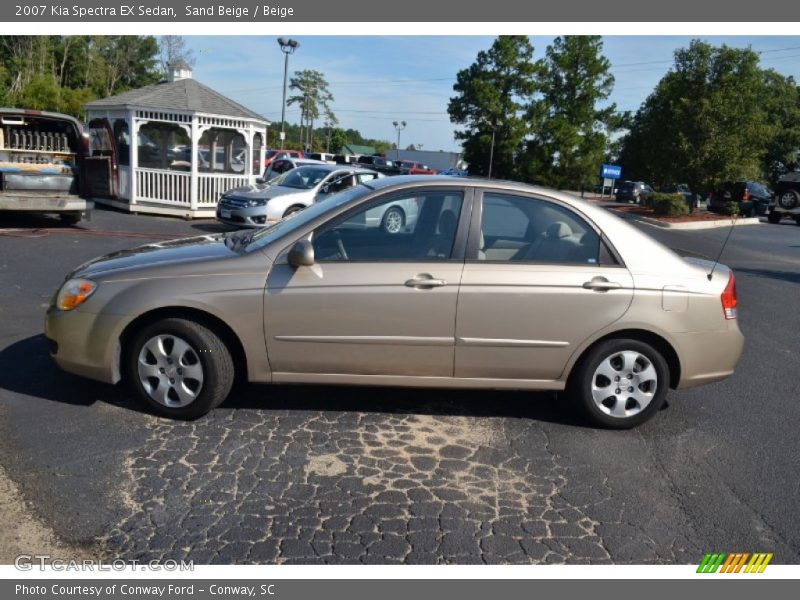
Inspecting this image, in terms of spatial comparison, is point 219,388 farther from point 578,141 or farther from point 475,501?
point 578,141

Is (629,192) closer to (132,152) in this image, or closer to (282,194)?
(132,152)

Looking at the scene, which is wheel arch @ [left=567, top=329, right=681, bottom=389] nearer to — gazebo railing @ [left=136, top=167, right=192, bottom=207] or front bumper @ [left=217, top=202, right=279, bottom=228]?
front bumper @ [left=217, top=202, right=279, bottom=228]

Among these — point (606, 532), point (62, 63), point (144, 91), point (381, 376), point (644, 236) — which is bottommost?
point (606, 532)

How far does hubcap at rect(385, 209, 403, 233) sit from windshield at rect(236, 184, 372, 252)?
9.0 inches

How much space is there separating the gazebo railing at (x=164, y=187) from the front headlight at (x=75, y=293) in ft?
43.0

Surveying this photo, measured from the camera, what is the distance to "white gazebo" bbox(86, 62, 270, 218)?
1720 cm

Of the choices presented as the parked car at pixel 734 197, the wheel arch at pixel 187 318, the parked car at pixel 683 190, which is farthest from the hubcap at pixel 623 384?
the parked car at pixel 734 197

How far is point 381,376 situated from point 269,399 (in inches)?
36.9

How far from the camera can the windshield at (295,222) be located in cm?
482

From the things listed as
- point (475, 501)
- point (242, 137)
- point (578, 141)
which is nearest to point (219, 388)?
point (475, 501)

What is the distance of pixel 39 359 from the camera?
5680mm

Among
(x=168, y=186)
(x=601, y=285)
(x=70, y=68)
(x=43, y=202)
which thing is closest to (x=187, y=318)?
(x=601, y=285)

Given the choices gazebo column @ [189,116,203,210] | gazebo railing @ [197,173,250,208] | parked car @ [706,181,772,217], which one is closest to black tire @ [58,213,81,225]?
gazebo column @ [189,116,203,210]

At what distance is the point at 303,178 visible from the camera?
15.2 m
